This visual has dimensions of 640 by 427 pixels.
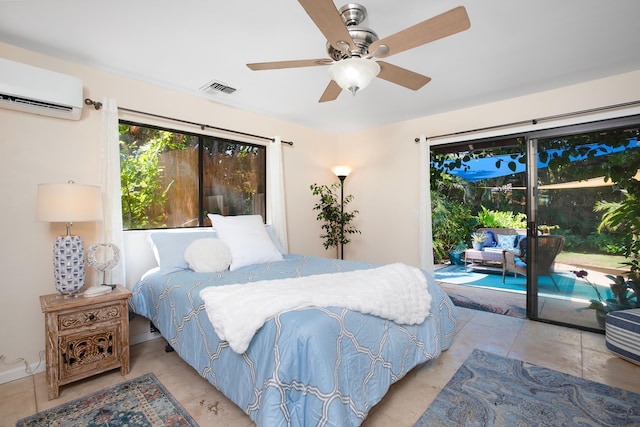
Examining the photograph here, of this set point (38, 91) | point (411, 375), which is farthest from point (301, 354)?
point (38, 91)

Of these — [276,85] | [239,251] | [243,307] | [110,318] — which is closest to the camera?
[243,307]

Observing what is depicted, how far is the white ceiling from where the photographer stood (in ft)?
6.01

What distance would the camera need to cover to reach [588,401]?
1.82 meters

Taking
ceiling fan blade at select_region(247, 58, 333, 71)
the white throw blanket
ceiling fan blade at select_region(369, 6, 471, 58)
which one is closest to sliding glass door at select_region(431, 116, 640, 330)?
the white throw blanket

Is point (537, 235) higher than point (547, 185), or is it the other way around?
point (547, 185)

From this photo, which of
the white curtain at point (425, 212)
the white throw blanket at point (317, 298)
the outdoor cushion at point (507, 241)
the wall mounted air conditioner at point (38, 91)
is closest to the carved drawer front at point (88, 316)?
the white throw blanket at point (317, 298)

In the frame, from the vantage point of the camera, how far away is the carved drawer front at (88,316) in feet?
6.37

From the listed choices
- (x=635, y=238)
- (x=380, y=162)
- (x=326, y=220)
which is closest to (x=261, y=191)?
(x=326, y=220)

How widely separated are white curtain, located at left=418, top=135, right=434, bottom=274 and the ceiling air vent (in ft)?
7.55

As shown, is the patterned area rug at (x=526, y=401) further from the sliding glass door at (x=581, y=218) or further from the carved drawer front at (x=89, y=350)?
the carved drawer front at (x=89, y=350)

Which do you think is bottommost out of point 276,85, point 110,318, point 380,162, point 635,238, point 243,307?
point 110,318

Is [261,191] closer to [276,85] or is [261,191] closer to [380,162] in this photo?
[276,85]

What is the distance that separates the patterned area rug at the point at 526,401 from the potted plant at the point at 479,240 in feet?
13.7

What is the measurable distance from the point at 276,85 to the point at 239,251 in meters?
1.60
